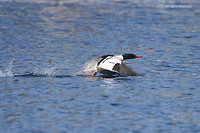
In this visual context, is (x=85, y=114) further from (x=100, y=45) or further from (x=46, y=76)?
(x=100, y=45)

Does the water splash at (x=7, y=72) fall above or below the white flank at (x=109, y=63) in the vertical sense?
below

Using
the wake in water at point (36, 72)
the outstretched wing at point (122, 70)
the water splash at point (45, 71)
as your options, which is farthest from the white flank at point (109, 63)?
the water splash at point (45, 71)

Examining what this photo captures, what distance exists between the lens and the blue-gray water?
36.4 feet

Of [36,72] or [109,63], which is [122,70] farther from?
[36,72]

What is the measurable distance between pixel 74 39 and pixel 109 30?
4.58 meters

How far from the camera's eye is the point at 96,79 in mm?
16203

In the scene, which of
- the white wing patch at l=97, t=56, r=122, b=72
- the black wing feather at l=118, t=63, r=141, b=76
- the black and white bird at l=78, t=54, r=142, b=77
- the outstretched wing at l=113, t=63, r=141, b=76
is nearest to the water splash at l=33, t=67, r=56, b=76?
the black and white bird at l=78, t=54, r=142, b=77

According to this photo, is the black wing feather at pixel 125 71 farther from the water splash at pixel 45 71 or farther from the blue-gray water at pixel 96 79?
the water splash at pixel 45 71

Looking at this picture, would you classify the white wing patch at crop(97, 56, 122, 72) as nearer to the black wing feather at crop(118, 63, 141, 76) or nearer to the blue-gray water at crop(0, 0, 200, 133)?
the black wing feather at crop(118, 63, 141, 76)

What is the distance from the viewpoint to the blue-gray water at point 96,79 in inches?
436

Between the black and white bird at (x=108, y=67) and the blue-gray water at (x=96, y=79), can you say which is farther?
the black and white bird at (x=108, y=67)

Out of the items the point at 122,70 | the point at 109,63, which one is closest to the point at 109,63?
the point at 109,63

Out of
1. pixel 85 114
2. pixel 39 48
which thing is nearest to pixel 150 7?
pixel 39 48

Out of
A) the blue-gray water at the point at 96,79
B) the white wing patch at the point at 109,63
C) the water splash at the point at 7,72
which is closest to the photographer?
the blue-gray water at the point at 96,79
